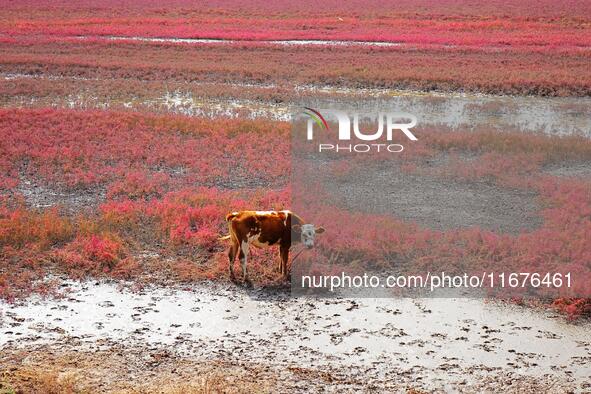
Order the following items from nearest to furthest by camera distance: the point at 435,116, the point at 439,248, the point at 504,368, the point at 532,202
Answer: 1. the point at 504,368
2. the point at 439,248
3. the point at 532,202
4. the point at 435,116

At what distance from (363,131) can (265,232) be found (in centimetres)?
1077

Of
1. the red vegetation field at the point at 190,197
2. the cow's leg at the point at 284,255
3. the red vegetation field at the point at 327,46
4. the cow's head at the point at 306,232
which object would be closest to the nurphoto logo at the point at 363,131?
the red vegetation field at the point at 190,197

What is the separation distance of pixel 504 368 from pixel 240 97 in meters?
20.7

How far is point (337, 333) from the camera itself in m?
11.3

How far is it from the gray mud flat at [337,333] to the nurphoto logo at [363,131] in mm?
8072

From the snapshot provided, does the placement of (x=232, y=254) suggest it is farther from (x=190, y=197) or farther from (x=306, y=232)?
(x=190, y=197)

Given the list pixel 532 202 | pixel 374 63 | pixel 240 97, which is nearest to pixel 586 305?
pixel 532 202

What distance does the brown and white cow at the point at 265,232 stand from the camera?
12.7 m

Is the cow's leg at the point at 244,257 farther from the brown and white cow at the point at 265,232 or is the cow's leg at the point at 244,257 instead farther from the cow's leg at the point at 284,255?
the cow's leg at the point at 284,255

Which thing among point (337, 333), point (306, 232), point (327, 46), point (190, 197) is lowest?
point (337, 333)

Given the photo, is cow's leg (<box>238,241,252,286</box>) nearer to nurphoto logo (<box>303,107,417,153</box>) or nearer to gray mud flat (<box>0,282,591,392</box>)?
gray mud flat (<box>0,282,591,392</box>)

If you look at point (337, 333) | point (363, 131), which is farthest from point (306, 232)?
point (363, 131)

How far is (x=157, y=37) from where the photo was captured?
44844mm

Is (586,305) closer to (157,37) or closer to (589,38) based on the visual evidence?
(589,38)
